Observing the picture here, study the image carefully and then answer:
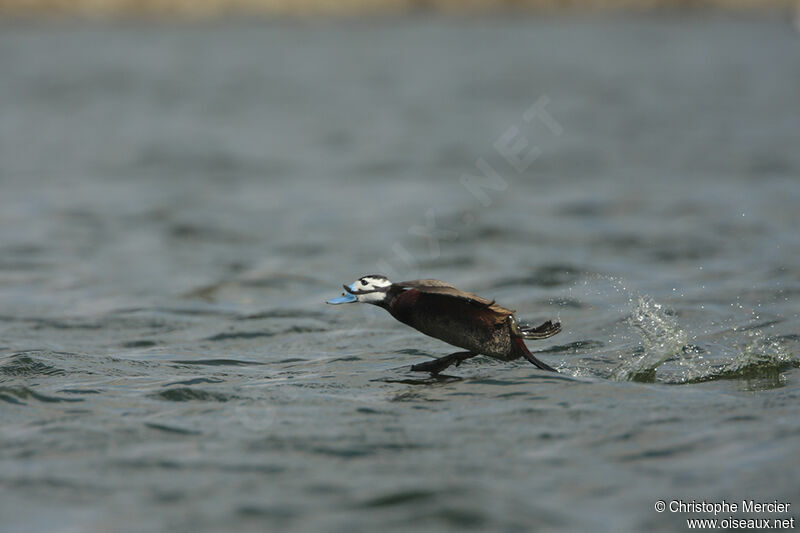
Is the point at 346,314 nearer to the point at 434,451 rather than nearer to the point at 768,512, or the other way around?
the point at 434,451

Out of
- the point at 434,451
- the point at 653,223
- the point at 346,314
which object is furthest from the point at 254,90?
the point at 434,451

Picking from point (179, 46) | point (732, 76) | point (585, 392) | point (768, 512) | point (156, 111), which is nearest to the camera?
point (768, 512)

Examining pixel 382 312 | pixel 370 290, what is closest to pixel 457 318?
pixel 370 290

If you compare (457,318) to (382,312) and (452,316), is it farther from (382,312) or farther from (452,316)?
(382,312)

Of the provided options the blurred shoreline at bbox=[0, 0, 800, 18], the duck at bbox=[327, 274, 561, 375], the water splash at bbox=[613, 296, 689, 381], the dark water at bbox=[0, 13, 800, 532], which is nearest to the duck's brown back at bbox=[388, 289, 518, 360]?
the duck at bbox=[327, 274, 561, 375]

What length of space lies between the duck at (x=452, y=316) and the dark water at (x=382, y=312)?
280mm

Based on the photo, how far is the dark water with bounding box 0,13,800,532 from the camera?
17.8 feet

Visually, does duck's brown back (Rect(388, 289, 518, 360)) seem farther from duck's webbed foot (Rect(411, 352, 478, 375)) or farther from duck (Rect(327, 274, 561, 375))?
duck's webbed foot (Rect(411, 352, 478, 375))

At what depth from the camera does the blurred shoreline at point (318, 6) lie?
5038 cm

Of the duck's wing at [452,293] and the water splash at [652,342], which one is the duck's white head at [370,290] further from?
the water splash at [652,342]

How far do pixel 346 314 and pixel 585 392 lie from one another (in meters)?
3.95

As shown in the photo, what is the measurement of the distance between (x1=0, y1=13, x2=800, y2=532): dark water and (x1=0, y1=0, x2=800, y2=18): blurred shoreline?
21.0 m

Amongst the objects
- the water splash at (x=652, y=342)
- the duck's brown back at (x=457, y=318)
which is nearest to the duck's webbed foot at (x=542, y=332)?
the duck's brown back at (x=457, y=318)

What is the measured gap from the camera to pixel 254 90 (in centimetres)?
3284
